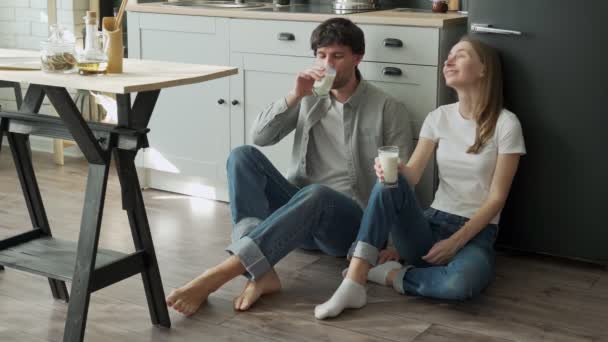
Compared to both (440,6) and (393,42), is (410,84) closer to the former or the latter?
(393,42)

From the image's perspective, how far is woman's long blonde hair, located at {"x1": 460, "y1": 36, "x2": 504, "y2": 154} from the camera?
10.6ft

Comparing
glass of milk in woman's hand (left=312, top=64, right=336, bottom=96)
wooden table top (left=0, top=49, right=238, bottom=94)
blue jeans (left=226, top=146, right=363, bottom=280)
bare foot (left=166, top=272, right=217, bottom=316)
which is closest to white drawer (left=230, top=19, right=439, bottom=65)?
glass of milk in woman's hand (left=312, top=64, right=336, bottom=96)

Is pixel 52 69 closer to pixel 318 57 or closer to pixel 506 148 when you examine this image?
pixel 318 57

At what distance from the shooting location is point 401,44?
3.52 meters

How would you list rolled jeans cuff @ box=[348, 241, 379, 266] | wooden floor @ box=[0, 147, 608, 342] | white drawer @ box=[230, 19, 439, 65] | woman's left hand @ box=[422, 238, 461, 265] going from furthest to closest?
1. white drawer @ box=[230, 19, 439, 65]
2. woman's left hand @ box=[422, 238, 461, 265]
3. rolled jeans cuff @ box=[348, 241, 379, 266]
4. wooden floor @ box=[0, 147, 608, 342]

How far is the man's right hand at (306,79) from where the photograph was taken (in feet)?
10.4

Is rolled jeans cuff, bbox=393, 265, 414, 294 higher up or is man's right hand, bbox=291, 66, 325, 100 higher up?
man's right hand, bbox=291, 66, 325, 100

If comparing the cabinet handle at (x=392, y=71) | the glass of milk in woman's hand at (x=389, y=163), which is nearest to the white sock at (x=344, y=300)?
the glass of milk in woman's hand at (x=389, y=163)

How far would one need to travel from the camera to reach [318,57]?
3305 mm

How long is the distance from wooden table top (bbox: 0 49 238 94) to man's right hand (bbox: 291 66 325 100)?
0.46 metres

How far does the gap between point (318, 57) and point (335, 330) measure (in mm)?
1002

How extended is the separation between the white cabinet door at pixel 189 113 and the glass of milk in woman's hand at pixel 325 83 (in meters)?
0.93

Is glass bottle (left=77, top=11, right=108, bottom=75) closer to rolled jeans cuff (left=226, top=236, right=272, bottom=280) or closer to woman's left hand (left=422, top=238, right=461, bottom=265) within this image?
rolled jeans cuff (left=226, top=236, right=272, bottom=280)

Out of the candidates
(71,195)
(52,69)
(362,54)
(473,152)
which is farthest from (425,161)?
(71,195)
